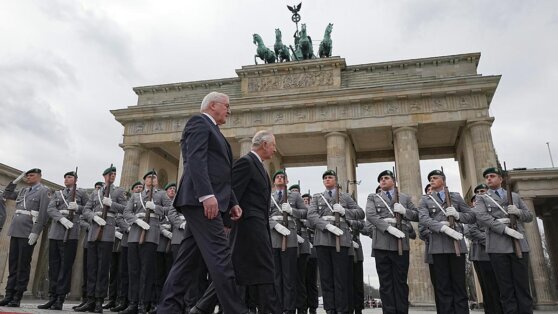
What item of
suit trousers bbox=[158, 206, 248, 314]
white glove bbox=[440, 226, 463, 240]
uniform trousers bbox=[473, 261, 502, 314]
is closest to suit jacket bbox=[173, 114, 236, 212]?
suit trousers bbox=[158, 206, 248, 314]

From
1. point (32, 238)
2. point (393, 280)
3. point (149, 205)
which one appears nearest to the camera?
point (393, 280)

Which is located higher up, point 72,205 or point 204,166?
point 72,205

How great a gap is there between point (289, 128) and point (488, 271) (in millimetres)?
17189

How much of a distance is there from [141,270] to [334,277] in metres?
3.61

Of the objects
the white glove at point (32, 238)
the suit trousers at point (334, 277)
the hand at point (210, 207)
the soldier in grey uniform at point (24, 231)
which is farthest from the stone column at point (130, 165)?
the hand at point (210, 207)

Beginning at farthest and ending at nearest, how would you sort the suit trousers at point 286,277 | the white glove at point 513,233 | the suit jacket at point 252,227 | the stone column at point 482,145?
the stone column at point 482,145 < the suit trousers at point 286,277 < the white glove at point 513,233 < the suit jacket at point 252,227

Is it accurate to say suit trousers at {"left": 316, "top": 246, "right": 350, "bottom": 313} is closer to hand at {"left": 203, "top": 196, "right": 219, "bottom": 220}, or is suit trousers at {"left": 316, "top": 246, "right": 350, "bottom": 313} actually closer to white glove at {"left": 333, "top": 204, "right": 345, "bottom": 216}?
white glove at {"left": 333, "top": 204, "right": 345, "bottom": 216}

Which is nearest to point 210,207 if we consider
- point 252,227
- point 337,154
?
point 252,227

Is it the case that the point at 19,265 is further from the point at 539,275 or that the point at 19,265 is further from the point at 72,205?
the point at 539,275

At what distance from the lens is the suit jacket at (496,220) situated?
259 inches

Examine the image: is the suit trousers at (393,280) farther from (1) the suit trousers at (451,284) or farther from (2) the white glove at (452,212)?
(2) the white glove at (452,212)

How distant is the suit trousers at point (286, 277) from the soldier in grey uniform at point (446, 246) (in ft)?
8.98

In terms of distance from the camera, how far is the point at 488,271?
27.8 feet

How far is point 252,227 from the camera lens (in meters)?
4.37
